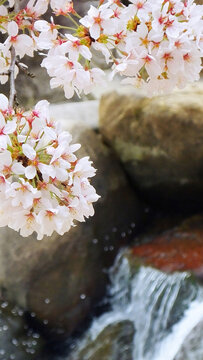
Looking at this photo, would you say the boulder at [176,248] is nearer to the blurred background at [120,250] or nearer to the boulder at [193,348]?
the blurred background at [120,250]

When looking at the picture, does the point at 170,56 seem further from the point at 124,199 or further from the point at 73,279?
the point at 124,199

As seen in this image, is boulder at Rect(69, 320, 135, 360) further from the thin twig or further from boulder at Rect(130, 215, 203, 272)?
the thin twig

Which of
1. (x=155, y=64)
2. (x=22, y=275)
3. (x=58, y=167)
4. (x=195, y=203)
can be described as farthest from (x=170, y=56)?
(x=195, y=203)

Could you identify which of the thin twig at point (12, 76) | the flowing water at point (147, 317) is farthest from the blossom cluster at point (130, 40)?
the flowing water at point (147, 317)

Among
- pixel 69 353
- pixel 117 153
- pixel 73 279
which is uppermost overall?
pixel 117 153

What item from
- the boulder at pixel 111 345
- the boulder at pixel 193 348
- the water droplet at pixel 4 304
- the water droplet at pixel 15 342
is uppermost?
the boulder at pixel 193 348

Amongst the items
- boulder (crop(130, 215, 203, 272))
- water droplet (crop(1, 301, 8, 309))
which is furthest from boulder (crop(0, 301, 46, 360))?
boulder (crop(130, 215, 203, 272))

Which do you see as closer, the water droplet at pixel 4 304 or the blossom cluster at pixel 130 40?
the blossom cluster at pixel 130 40
